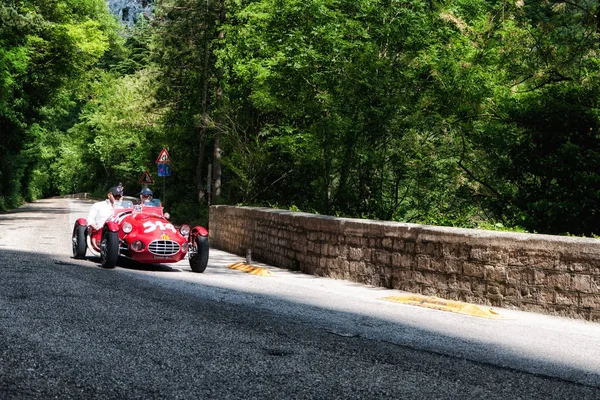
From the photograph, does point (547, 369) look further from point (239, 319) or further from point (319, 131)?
point (319, 131)

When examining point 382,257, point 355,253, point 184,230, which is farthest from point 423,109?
point 184,230

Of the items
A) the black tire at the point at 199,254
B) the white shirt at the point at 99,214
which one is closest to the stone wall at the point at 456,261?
the black tire at the point at 199,254

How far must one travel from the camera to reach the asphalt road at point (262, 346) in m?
4.98

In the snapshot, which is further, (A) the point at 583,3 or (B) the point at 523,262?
(A) the point at 583,3

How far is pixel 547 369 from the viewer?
20.3 ft

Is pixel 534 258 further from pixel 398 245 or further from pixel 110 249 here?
pixel 110 249

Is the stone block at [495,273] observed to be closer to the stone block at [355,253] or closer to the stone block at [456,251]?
the stone block at [456,251]

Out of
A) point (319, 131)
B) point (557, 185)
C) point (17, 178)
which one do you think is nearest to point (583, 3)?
point (557, 185)

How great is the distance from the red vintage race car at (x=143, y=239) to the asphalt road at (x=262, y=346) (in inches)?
90.3

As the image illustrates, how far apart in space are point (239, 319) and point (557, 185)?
29.8ft

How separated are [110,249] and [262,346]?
24.2ft

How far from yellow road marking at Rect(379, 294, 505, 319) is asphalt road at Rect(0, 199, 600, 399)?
0.28m

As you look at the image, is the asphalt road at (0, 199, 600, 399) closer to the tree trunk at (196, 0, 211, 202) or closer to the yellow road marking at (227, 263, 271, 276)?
the yellow road marking at (227, 263, 271, 276)

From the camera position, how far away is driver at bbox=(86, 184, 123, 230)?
14617 mm
